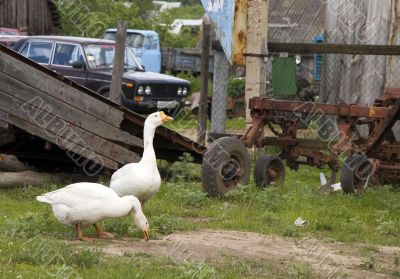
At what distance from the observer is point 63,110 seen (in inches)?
466

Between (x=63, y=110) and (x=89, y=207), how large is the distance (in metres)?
3.61

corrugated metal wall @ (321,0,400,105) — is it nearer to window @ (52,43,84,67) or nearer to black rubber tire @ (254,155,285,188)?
black rubber tire @ (254,155,285,188)

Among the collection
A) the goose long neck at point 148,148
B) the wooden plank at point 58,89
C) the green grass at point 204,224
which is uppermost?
the wooden plank at point 58,89

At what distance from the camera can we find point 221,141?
38.8ft

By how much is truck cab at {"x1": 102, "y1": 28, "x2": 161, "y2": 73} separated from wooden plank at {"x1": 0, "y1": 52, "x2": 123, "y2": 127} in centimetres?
2209

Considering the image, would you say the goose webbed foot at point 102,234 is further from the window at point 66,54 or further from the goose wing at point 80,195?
the window at point 66,54

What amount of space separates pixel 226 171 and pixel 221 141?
1.33 feet

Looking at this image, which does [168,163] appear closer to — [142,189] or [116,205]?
[142,189]

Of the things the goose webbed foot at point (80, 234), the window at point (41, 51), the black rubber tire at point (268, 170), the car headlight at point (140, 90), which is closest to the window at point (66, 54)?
the window at point (41, 51)

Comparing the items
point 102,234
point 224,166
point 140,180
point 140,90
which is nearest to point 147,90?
point 140,90

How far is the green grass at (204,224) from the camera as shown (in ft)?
23.6

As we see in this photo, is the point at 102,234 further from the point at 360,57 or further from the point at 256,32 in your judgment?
the point at 360,57

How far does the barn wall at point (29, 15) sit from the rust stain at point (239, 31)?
31.1 metres

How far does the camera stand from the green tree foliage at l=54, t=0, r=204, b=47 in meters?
40.6
